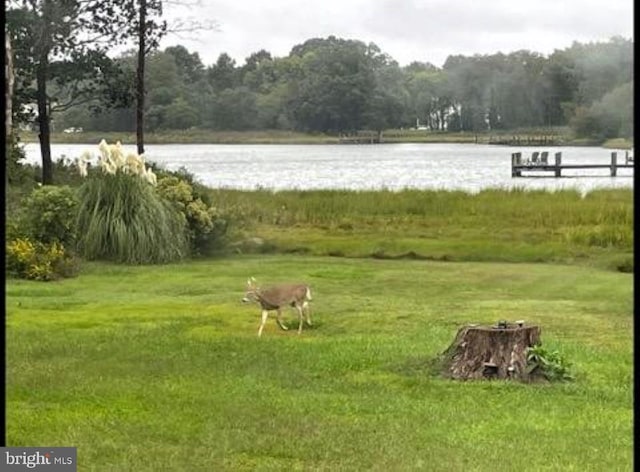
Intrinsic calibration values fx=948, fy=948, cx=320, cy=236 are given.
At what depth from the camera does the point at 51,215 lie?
4.02 metres

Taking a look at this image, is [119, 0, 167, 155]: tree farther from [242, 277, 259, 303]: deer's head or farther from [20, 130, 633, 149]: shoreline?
[242, 277, 259, 303]: deer's head

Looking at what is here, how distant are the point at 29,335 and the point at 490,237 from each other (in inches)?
68.2

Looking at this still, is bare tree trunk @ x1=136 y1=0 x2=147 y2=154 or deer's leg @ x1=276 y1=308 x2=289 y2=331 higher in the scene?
bare tree trunk @ x1=136 y1=0 x2=147 y2=154

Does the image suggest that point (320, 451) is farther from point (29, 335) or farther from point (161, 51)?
point (161, 51)

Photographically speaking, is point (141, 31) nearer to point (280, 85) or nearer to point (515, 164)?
point (280, 85)

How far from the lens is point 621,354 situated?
2424 millimetres

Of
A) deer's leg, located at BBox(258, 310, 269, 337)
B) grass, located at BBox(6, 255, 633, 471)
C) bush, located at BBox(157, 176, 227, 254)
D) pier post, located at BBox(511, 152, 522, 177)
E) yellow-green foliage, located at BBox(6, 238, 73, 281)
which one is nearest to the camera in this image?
grass, located at BBox(6, 255, 633, 471)

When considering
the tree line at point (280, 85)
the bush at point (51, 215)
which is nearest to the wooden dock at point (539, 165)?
the tree line at point (280, 85)

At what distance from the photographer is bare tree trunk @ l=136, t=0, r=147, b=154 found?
345cm

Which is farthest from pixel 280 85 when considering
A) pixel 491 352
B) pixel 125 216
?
pixel 125 216

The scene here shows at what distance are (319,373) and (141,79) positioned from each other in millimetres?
1634

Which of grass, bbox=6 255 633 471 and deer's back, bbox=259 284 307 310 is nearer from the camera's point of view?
grass, bbox=6 255 633 471

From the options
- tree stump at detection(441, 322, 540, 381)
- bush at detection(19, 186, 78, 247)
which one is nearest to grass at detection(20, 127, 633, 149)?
tree stump at detection(441, 322, 540, 381)

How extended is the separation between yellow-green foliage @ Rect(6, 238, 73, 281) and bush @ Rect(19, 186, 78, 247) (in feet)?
0.31
